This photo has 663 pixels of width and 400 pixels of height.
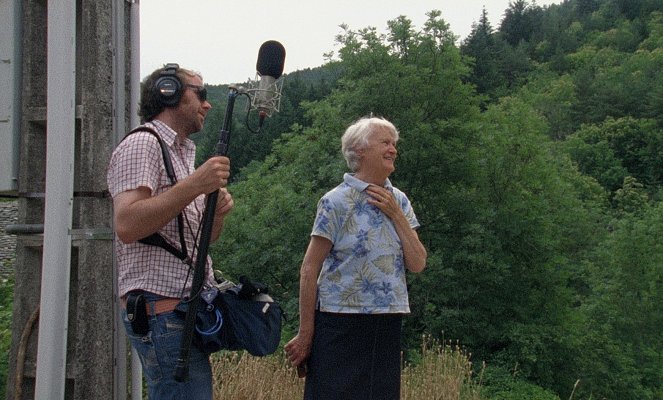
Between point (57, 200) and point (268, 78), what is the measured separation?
2.85 ft

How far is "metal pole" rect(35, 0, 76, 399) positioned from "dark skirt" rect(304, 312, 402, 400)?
1028 mm

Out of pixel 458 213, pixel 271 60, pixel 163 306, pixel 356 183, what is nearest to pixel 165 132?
pixel 271 60

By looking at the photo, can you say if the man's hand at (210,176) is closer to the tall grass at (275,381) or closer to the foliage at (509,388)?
the tall grass at (275,381)

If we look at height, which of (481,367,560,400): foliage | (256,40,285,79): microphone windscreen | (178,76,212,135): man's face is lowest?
(481,367,560,400): foliage

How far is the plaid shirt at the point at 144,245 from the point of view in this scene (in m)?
2.30

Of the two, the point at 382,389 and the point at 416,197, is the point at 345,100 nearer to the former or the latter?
the point at 416,197

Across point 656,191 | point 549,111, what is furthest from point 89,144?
point 549,111

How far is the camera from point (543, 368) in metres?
19.6

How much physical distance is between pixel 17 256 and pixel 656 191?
6994 centimetres

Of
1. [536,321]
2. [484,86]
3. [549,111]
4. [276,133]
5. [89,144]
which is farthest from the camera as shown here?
[549,111]

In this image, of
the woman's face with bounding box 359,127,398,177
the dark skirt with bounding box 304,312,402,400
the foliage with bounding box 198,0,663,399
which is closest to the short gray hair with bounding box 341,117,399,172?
the woman's face with bounding box 359,127,398,177

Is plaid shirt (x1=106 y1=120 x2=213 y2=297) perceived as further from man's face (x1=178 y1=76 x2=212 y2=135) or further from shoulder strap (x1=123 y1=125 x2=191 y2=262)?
man's face (x1=178 y1=76 x2=212 y2=135)

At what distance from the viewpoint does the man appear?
87.7 inches

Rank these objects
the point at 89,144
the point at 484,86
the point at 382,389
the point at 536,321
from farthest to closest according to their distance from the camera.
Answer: the point at 484,86 → the point at 536,321 → the point at 382,389 → the point at 89,144
